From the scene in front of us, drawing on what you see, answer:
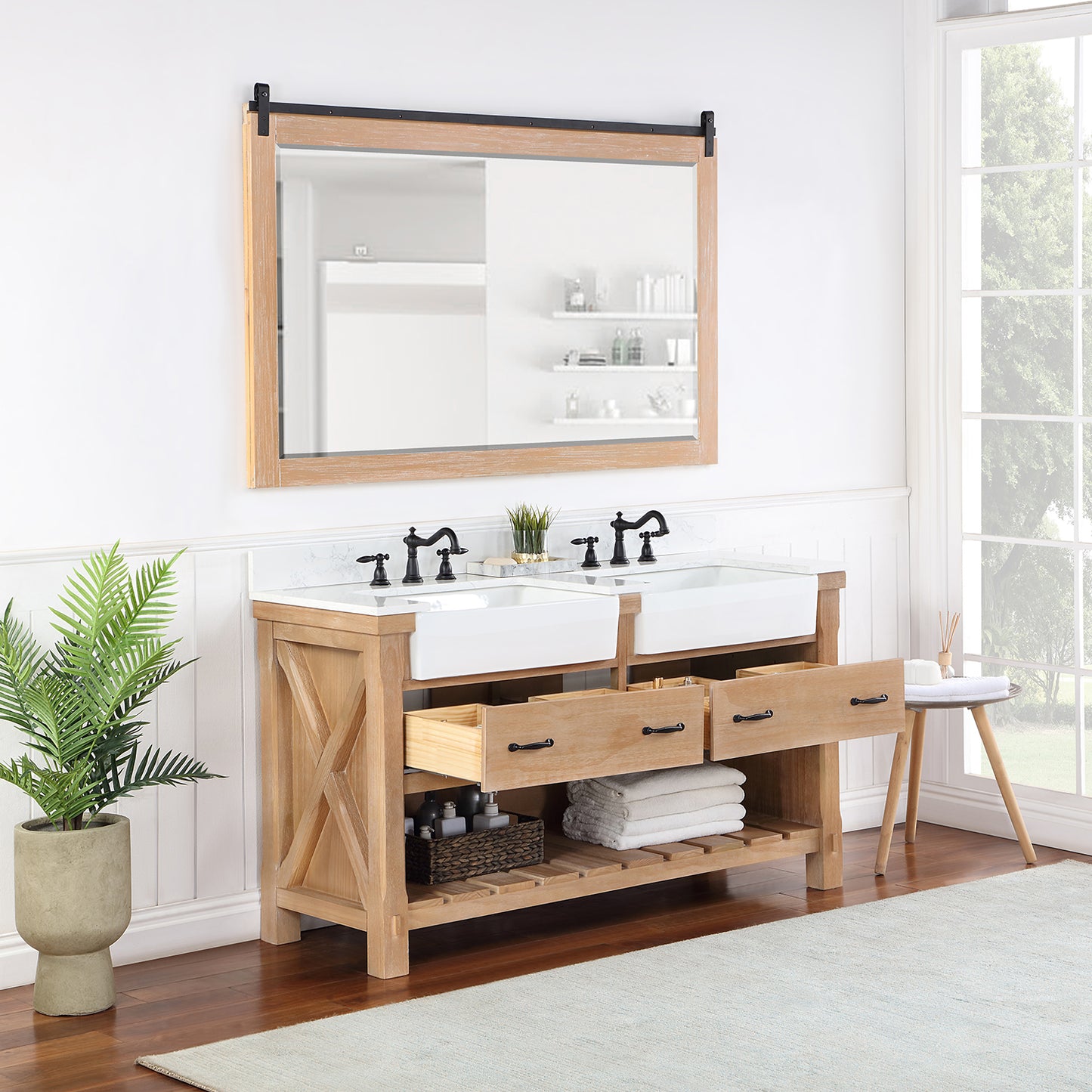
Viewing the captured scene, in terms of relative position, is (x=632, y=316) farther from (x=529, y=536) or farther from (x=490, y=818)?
(x=490, y=818)

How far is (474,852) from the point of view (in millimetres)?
3615

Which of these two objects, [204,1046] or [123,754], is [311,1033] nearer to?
[204,1046]

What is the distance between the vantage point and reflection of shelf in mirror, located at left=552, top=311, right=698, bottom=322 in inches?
161

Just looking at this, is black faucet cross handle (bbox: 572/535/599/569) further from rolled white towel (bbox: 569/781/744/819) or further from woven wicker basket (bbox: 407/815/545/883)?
woven wicker basket (bbox: 407/815/545/883)

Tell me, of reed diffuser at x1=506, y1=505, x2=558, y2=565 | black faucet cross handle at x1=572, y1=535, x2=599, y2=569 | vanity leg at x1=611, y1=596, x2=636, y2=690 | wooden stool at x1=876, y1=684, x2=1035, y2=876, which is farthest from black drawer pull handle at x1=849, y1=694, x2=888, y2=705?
reed diffuser at x1=506, y1=505, x2=558, y2=565

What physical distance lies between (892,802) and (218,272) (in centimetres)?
212

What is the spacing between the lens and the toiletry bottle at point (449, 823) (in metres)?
3.67

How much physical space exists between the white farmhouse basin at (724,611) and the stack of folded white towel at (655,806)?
1.03 ft

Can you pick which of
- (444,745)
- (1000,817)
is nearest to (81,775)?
(444,745)

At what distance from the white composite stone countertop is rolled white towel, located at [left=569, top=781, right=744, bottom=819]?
0.46 meters

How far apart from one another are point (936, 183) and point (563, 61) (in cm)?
122

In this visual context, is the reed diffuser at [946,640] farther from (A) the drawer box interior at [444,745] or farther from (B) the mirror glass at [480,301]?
(A) the drawer box interior at [444,745]

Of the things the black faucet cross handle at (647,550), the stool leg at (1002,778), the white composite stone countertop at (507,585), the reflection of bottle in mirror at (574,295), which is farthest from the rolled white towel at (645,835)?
the reflection of bottle in mirror at (574,295)

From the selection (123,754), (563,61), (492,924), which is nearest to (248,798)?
(123,754)
